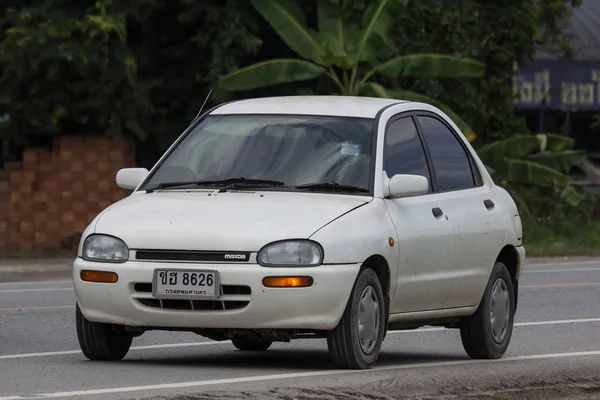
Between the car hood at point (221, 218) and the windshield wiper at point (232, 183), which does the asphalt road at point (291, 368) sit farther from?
the windshield wiper at point (232, 183)

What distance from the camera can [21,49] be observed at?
2356 centimetres

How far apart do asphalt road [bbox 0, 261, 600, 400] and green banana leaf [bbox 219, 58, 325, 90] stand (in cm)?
1020

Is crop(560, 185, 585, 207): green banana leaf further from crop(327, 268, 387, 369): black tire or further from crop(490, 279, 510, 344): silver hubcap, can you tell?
crop(327, 268, 387, 369): black tire

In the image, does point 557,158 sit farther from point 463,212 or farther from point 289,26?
point 463,212

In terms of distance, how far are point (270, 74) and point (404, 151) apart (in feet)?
45.9

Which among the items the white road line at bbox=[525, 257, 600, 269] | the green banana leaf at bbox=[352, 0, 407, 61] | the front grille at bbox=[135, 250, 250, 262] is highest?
the front grille at bbox=[135, 250, 250, 262]

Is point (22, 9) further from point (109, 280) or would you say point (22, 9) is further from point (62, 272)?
point (109, 280)

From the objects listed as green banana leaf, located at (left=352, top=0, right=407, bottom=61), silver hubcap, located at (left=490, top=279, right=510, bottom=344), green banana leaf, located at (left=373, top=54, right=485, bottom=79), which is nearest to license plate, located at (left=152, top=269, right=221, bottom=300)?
silver hubcap, located at (left=490, top=279, right=510, bottom=344)

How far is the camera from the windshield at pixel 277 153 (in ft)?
31.1

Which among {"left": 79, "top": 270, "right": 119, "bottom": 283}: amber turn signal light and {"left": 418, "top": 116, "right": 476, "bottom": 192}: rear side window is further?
{"left": 418, "top": 116, "right": 476, "bottom": 192}: rear side window

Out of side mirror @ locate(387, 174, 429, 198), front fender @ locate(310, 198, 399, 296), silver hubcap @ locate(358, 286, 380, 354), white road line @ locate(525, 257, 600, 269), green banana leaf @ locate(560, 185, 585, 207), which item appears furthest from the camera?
green banana leaf @ locate(560, 185, 585, 207)

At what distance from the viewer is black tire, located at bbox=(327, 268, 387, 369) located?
8.72m

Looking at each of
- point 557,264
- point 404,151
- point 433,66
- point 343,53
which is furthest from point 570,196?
point 404,151

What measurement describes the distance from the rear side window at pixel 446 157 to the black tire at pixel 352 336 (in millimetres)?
1570
